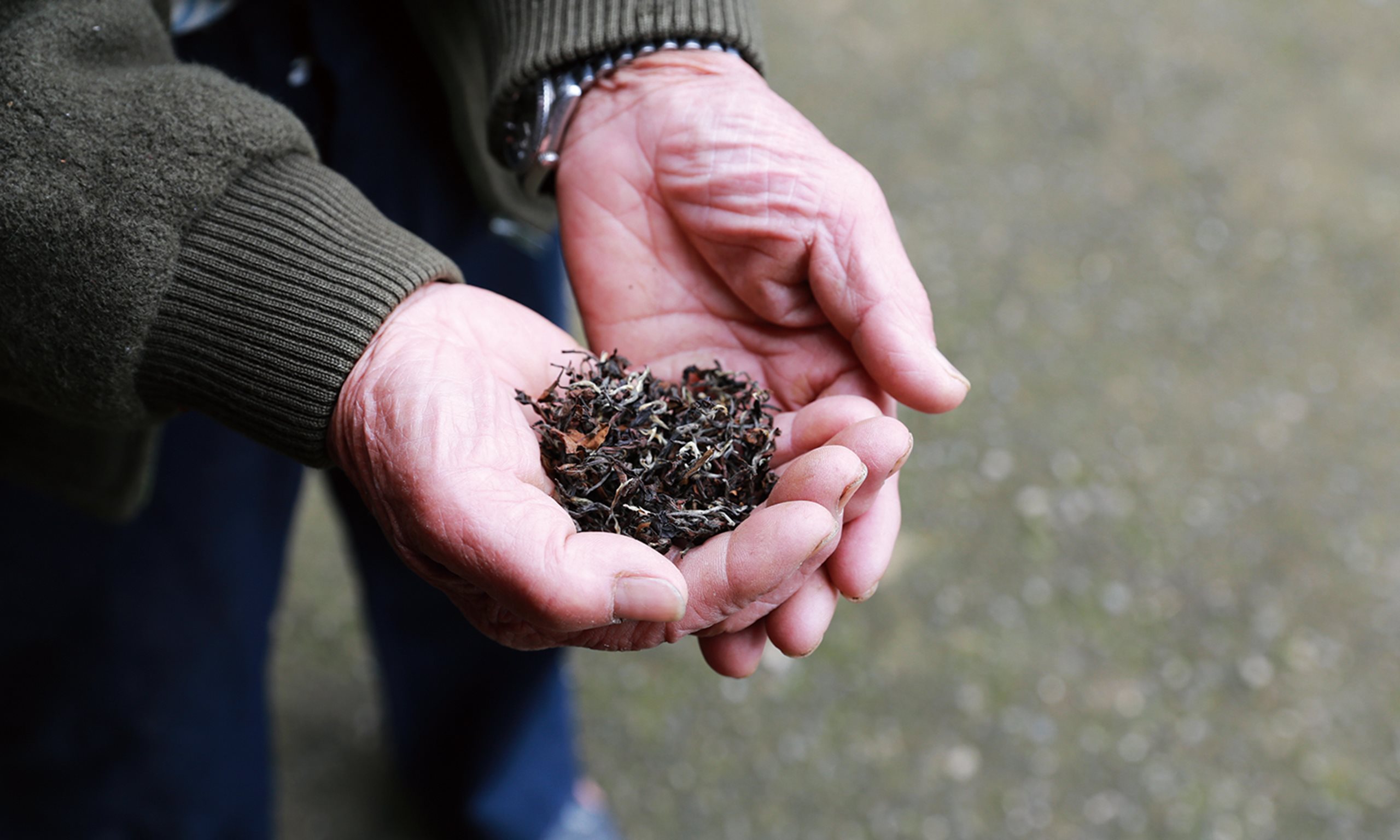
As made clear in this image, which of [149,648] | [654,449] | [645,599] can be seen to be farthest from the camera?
[149,648]

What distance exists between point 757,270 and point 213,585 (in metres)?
1.42

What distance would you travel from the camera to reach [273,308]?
4.80 feet

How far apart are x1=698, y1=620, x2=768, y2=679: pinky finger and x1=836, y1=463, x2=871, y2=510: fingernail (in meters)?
0.27

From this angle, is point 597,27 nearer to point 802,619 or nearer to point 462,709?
point 802,619

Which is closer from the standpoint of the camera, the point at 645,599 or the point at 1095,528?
the point at 645,599

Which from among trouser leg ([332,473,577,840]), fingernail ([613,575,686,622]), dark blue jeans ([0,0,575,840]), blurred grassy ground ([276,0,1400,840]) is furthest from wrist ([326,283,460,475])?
blurred grassy ground ([276,0,1400,840])

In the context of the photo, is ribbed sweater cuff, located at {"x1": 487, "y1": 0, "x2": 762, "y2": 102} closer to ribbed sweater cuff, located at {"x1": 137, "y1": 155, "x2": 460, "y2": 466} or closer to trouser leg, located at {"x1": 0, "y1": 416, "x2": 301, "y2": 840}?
ribbed sweater cuff, located at {"x1": 137, "y1": 155, "x2": 460, "y2": 466}

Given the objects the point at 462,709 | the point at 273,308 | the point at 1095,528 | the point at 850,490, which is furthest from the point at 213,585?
the point at 1095,528

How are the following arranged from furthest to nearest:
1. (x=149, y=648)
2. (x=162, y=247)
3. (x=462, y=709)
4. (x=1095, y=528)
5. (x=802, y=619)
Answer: (x=1095, y=528) → (x=462, y=709) → (x=149, y=648) → (x=802, y=619) → (x=162, y=247)

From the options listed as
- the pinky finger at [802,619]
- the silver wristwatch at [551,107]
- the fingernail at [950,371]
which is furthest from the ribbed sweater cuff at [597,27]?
the pinky finger at [802,619]

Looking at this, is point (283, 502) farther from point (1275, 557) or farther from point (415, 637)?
point (1275, 557)

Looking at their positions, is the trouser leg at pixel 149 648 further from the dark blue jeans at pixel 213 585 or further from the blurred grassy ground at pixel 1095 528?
the blurred grassy ground at pixel 1095 528

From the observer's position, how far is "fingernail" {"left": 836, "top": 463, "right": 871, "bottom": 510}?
1.42 metres

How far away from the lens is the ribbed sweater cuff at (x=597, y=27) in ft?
5.89
